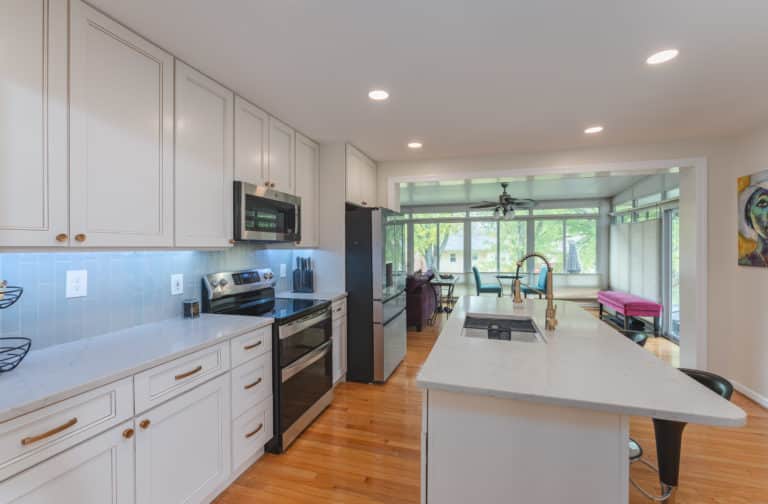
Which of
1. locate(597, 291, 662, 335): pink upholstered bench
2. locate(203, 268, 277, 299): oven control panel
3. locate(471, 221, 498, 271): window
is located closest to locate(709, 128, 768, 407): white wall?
locate(597, 291, 662, 335): pink upholstered bench

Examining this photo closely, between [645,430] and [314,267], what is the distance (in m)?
3.05

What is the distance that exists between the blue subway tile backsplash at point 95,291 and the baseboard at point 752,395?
461cm

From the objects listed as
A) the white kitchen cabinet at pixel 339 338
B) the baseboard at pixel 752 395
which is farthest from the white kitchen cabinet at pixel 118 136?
the baseboard at pixel 752 395

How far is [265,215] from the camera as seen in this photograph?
2.51 metres

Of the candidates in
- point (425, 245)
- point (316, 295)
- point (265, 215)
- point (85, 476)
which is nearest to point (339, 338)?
point (316, 295)

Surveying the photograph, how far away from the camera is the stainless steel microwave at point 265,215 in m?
2.26

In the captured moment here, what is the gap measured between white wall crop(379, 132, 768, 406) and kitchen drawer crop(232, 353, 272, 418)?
134 inches

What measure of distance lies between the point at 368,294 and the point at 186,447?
1943 millimetres

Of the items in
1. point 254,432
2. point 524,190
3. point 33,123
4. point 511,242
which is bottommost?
point 254,432

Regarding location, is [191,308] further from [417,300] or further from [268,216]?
[417,300]

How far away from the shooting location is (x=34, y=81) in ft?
4.07

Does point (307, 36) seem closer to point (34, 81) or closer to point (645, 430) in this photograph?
point (34, 81)

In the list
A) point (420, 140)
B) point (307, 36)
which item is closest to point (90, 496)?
point (307, 36)

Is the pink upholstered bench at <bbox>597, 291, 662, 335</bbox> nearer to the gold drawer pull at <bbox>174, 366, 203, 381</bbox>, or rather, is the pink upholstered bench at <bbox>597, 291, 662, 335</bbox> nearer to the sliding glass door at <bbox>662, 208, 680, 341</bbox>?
the sliding glass door at <bbox>662, 208, 680, 341</bbox>
